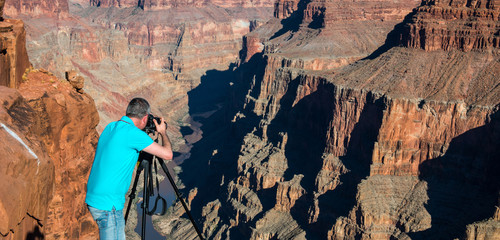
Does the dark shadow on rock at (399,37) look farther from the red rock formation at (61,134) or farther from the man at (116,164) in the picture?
the man at (116,164)

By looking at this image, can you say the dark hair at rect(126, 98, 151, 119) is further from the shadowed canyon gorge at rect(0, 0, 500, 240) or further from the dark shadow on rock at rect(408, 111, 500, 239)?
the dark shadow on rock at rect(408, 111, 500, 239)

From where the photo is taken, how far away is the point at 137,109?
487 inches

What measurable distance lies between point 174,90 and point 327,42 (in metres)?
61.0

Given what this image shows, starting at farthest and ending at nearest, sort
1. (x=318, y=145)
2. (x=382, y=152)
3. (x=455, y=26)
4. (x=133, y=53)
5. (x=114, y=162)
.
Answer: (x=133, y=53) < (x=318, y=145) < (x=455, y=26) < (x=382, y=152) < (x=114, y=162)

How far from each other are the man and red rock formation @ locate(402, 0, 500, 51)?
62.0 meters

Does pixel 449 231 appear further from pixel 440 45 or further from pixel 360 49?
pixel 360 49

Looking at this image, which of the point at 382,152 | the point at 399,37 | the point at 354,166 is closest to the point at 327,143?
the point at 354,166

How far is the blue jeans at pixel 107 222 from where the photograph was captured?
12070 millimetres

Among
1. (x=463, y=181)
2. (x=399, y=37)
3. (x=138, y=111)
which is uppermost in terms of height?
(x=138, y=111)

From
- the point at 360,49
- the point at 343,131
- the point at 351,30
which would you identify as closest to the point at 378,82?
the point at 343,131

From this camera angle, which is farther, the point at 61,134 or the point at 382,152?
the point at 382,152

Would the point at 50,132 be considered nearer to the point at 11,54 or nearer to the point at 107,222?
the point at 11,54

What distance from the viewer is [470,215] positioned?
5034 centimetres

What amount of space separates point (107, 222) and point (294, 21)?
140554 mm
